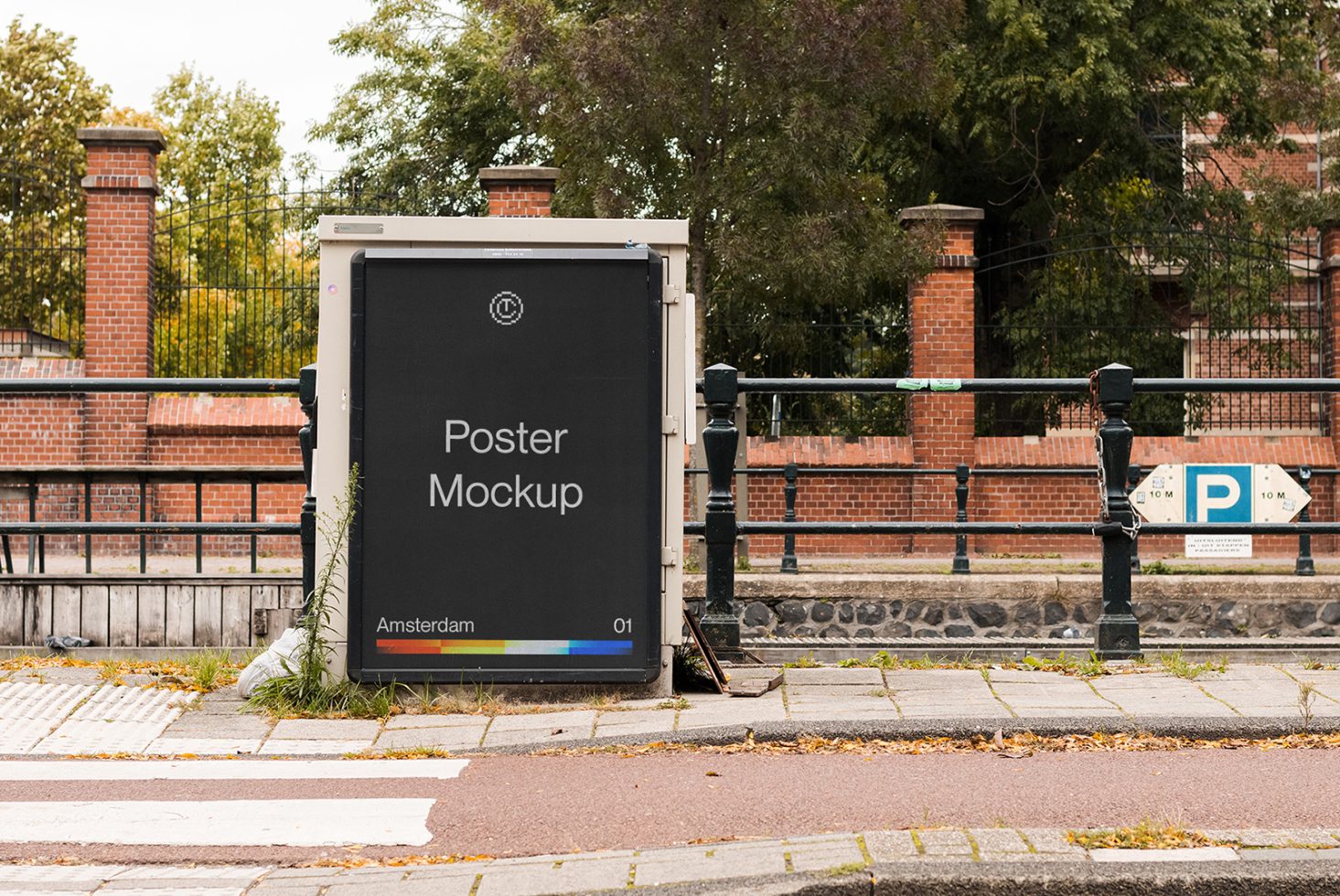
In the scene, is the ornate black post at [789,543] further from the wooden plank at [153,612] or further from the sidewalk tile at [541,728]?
the sidewalk tile at [541,728]

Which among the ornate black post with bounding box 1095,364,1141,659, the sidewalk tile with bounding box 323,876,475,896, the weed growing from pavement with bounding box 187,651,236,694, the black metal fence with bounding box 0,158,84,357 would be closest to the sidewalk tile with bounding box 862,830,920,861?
the sidewalk tile with bounding box 323,876,475,896

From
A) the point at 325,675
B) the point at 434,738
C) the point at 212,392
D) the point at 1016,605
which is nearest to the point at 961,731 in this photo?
the point at 434,738

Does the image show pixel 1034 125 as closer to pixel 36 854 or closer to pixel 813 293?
pixel 813 293

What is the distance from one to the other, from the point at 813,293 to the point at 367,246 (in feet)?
32.1

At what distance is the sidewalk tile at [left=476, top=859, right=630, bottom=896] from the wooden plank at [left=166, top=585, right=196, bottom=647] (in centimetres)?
506

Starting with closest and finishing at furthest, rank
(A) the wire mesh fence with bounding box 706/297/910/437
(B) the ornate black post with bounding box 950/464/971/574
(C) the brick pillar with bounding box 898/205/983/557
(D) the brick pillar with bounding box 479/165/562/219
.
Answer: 1. (B) the ornate black post with bounding box 950/464/971/574
2. (A) the wire mesh fence with bounding box 706/297/910/437
3. (D) the brick pillar with bounding box 479/165/562/219
4. (C) the brick pillar with bounding box 898/205/983/557

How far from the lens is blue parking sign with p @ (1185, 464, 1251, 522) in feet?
24.9

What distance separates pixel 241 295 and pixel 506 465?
12855mm

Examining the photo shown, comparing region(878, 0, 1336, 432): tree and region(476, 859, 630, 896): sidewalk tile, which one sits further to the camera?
region(878, 0, 1336, 432): tree

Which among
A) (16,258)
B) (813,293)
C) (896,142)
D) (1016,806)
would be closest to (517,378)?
(1016,806)

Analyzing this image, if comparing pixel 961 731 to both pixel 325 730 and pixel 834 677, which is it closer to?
pixel 834 677

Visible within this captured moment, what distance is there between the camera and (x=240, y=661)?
6637mm

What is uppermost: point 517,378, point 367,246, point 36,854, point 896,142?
point 896,142

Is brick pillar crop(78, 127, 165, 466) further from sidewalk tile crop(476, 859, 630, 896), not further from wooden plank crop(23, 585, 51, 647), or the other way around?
sidewalk tile crop(476, 859, 630, 896)
